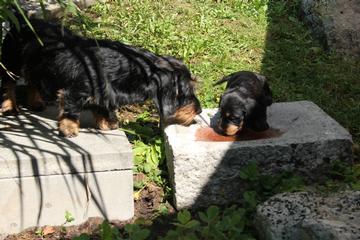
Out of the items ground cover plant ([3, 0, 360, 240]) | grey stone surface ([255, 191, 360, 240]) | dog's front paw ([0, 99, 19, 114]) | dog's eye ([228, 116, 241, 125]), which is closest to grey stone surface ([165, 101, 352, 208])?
ground cover plant ([3, 0, 360, 240])

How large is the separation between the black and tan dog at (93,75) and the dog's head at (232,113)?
0.33 meters

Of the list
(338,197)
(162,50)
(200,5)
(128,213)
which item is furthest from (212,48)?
(338,197)

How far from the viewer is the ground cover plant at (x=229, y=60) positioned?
→ 16.7ft

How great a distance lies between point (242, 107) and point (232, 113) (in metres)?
0.11

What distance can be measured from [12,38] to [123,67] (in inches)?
40.6

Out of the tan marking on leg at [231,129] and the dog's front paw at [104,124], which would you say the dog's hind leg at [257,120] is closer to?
the tan marking on leg at [231,129]

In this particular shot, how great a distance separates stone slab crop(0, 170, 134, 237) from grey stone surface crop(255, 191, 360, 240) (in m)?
1.23

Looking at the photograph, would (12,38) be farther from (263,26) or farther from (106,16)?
(263,26)

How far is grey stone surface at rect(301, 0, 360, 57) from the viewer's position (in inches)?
319

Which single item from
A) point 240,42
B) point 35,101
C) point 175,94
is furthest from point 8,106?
point 240,42

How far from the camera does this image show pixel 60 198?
4.91 metres

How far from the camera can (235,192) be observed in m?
5.21

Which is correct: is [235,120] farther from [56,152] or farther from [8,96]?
[8,96]

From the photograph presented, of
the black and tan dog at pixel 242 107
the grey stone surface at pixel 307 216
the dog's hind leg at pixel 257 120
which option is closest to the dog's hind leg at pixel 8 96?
the black and tan dog at pixel 242 107
